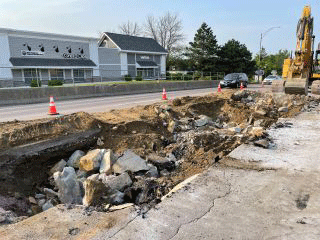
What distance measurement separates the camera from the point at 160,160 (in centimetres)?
601

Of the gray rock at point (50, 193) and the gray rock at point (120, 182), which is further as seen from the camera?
the gray rock at point (50, 193)

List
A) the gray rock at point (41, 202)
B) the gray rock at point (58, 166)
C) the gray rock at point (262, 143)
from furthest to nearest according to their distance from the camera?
the gray rock at point (58, 166)
the gray rock at point (262, 143)
the gray rock at point (41, 202)

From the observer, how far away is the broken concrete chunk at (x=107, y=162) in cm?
559

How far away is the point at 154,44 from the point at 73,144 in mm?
53423

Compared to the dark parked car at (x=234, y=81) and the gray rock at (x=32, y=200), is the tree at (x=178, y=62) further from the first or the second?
the gray rock at (x=32, y=200)

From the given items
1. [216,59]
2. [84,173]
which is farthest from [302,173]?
[216,59]

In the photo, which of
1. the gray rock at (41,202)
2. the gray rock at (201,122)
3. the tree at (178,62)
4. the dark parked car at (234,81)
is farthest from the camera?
the tree at (178,62)

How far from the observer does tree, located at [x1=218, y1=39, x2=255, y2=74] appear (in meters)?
52.5

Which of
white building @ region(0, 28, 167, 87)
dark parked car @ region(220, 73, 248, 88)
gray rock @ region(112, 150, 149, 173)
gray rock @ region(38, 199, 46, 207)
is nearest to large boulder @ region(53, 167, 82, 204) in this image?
gray rock @ region(38, 199, 46, 207)

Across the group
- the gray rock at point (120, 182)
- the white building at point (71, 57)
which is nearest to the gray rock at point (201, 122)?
the gray rock at point (120, 182)

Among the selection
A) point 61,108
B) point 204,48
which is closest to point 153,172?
point 61,108

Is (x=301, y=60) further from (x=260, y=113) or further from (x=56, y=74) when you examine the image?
(x=56, y=74)

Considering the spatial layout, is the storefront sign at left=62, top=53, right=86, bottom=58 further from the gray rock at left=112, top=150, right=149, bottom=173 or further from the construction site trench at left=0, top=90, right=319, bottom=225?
the gray rock at left=112, top=150, right=149, bottom=173

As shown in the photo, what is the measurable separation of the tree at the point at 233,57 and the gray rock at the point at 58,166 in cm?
4916
